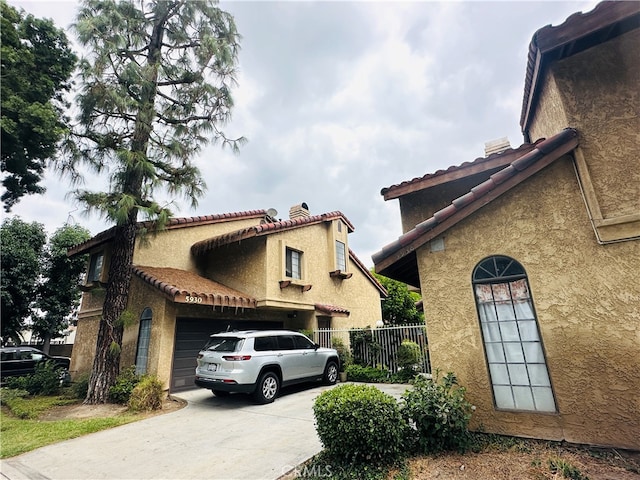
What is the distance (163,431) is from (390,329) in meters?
8.43

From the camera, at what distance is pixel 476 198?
512 centimetres

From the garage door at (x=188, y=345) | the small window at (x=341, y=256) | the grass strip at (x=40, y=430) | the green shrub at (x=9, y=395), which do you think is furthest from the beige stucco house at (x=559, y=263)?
the green shrub at (x=9, y=395)

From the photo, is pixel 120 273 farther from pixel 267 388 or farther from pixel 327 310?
pixel 327 310

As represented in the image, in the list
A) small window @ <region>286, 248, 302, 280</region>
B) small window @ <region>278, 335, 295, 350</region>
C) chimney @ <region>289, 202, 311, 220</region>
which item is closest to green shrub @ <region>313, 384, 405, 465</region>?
small window @ <region>278, 335, 295, 350</region>

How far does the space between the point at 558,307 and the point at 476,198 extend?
204cm

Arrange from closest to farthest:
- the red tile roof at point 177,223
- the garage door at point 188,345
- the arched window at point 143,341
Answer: the arched window at point 143,341
the garage door at point 188,345
the red tile roof at point 177,223

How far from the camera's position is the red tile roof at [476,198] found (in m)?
→ 4.84

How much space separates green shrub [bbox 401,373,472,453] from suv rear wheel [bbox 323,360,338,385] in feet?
22.0

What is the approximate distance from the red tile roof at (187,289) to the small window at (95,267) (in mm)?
2028

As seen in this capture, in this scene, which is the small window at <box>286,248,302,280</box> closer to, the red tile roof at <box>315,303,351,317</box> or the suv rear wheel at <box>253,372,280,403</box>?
the red tile roof at <box>315,303,351,317</box>

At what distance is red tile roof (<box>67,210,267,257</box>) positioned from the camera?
461 inches

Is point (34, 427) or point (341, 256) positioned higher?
point (341, 256)

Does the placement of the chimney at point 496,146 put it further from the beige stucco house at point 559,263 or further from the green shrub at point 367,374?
the green shrub at point 367,374

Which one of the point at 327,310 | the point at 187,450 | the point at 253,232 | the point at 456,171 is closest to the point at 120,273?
the point at 253,232
